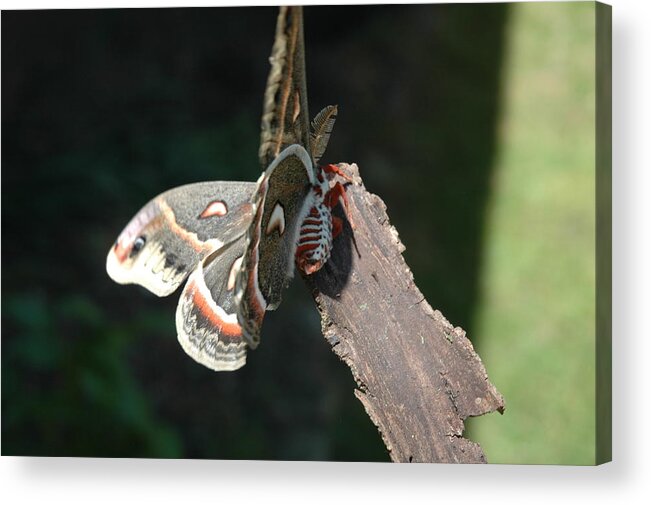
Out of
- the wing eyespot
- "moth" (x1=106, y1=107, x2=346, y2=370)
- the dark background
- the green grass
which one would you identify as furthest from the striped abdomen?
the dark background

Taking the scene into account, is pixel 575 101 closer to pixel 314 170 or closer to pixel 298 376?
pixel 314 170

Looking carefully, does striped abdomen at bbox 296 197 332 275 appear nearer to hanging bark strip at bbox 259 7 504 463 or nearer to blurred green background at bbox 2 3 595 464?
hanging bark strip at bbox 259 7 504 463

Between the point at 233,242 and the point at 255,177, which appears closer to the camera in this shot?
the point at 233,242

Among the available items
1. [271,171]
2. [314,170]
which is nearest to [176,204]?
[314,170]

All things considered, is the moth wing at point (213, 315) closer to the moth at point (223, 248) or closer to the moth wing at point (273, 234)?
the moth at point (223, 248)

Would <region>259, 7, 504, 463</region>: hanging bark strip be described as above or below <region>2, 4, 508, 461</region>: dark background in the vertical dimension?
below

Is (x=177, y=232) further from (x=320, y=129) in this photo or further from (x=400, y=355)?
(x=400, y=355)

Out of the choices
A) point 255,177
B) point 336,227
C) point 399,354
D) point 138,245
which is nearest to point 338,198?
point 336,227
